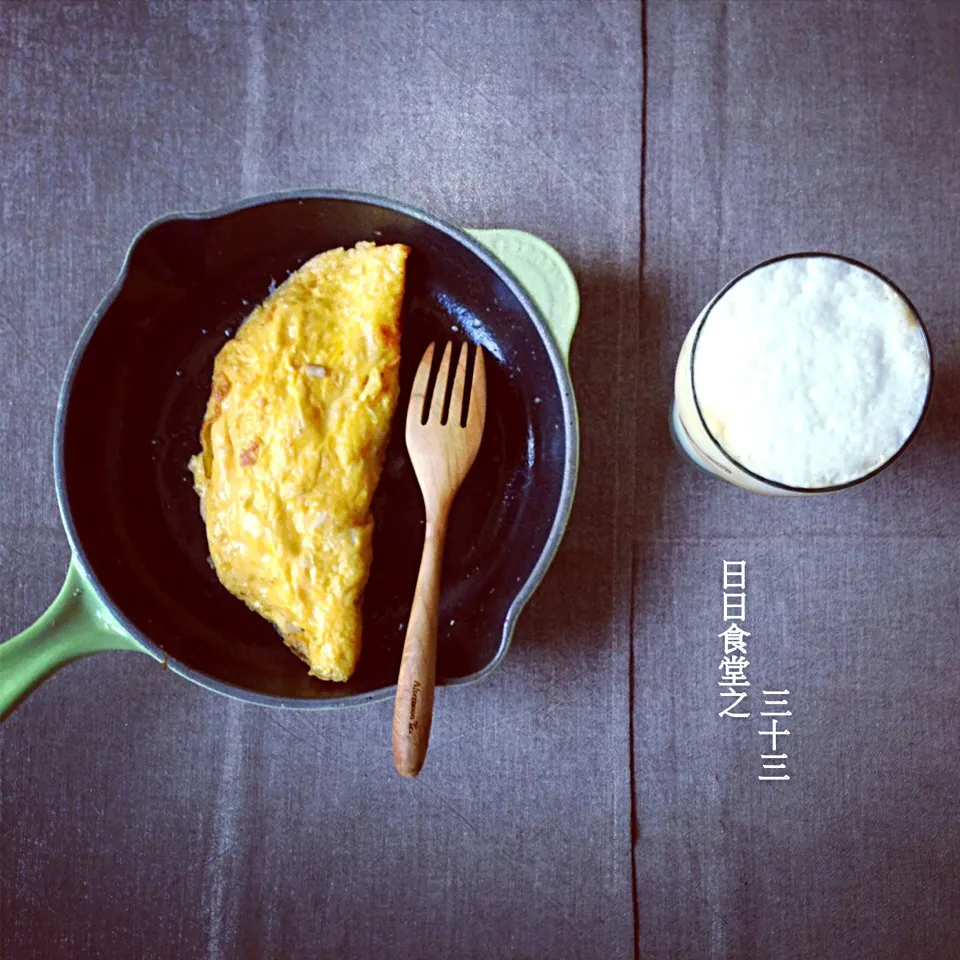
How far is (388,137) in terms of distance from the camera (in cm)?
111

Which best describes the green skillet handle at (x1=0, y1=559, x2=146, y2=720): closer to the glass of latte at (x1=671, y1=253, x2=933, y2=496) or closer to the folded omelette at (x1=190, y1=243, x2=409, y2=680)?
the folded omelette at (x1=190, y1=243, x2=409, y2=680)

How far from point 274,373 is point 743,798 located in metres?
0.80

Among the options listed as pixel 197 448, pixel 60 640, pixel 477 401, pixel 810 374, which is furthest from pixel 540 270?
pixel 60 640

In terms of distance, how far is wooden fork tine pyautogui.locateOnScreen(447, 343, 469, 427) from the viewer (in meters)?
1.02

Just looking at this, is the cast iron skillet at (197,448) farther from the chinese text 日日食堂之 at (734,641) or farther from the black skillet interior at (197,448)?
the chinese text 日日食堂之 at (734,641)

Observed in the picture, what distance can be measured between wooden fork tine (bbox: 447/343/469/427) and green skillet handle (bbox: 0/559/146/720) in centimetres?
44

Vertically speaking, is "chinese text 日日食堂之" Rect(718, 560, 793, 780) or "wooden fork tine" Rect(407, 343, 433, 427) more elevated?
"wooden fork tine" Rect(407, 343, 433, 427)

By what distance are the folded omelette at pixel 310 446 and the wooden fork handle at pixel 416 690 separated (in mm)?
111

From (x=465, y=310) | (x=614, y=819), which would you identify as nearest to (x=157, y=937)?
(x=614, y=819)

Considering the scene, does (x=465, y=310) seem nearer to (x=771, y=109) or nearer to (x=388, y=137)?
(x=388, y=137)

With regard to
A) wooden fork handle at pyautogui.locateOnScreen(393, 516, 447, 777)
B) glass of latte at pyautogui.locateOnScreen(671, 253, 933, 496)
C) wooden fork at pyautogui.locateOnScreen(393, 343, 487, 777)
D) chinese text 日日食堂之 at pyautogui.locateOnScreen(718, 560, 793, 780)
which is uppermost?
glass of latte at pyautogui.locateOnScreen(671, 253, 933, 496)

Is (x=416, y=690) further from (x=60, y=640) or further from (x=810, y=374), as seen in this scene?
(x=810, y=374)

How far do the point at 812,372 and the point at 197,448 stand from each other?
Answer: 0.73 m

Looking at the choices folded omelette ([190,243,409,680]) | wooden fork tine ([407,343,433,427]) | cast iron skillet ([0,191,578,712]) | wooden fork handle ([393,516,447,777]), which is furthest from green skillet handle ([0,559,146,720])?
wooden fork tine ([407,343,433,427])
